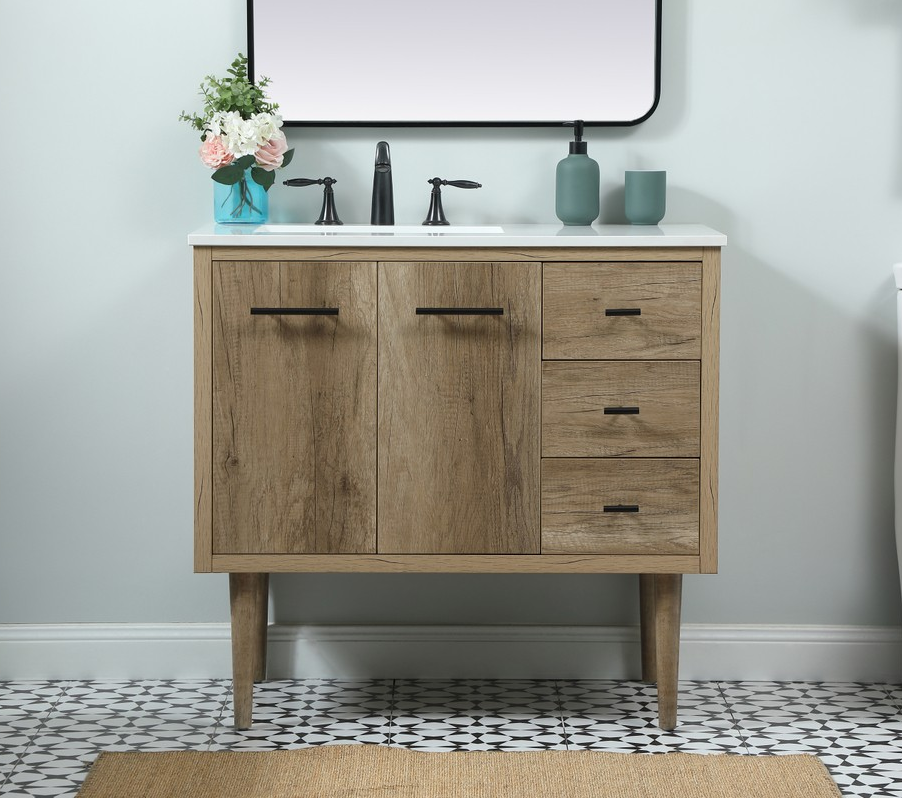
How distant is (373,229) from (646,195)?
1.81 feet

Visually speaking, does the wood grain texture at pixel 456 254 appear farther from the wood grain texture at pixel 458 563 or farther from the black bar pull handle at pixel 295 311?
the wood grain texture at pixel 458 563

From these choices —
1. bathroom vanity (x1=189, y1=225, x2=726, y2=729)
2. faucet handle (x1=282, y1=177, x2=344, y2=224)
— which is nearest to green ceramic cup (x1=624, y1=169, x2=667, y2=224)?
bathroom vanity (x1=189, y1=225, x2=726, y2=729)

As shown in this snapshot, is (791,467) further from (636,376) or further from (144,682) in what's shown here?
(144,682)

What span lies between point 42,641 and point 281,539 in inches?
30.3

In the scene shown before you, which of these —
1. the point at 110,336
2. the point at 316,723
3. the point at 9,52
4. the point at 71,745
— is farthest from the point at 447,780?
the point at 9,52

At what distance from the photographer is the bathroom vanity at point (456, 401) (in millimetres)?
1975

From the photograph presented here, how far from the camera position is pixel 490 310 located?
197 cm

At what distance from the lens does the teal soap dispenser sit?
7.30 feet

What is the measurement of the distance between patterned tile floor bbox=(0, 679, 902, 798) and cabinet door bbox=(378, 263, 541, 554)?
0.40 meters

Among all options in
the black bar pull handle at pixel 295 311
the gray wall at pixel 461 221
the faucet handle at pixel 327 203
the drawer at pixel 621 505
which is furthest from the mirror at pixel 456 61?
the drawer at pixel 621 505

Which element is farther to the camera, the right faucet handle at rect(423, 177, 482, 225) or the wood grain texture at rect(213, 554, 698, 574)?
the right faucet handle at rect(423, 177, 482, 225)

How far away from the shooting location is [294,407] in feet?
6.58

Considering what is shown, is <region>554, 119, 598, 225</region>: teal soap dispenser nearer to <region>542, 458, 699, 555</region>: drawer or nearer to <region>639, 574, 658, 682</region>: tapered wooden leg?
<region>542, 458, 699, 555</region>: drawer

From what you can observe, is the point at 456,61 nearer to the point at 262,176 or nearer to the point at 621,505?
the point at 262,176
